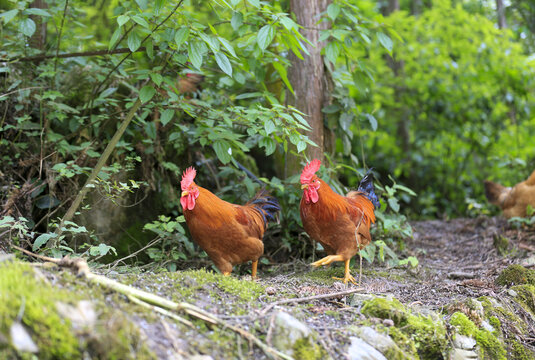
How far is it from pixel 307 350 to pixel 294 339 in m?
→ 0.09

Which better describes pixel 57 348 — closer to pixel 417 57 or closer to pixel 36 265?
pixel 36 265

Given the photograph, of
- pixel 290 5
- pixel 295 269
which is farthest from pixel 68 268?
pixel 290 5

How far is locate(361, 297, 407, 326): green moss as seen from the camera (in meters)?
3.01

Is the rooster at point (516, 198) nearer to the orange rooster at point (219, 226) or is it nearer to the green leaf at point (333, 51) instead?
the green leaf at point (333, 51)

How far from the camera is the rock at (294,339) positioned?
247cm

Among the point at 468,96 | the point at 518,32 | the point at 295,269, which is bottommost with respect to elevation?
the point at 295,269

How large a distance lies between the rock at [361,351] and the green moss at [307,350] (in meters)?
0.17

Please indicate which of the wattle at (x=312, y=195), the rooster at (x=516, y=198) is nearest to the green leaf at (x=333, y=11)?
the wattle at (x=312, y=195)

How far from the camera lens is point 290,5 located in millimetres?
5324

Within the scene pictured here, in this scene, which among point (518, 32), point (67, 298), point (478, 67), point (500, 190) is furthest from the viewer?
point (518, 32)

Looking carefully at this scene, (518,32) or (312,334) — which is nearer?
(312,334)

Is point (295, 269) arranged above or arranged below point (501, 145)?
below

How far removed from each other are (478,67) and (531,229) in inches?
145

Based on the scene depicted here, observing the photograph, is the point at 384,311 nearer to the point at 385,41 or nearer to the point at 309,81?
the point at 385,41
